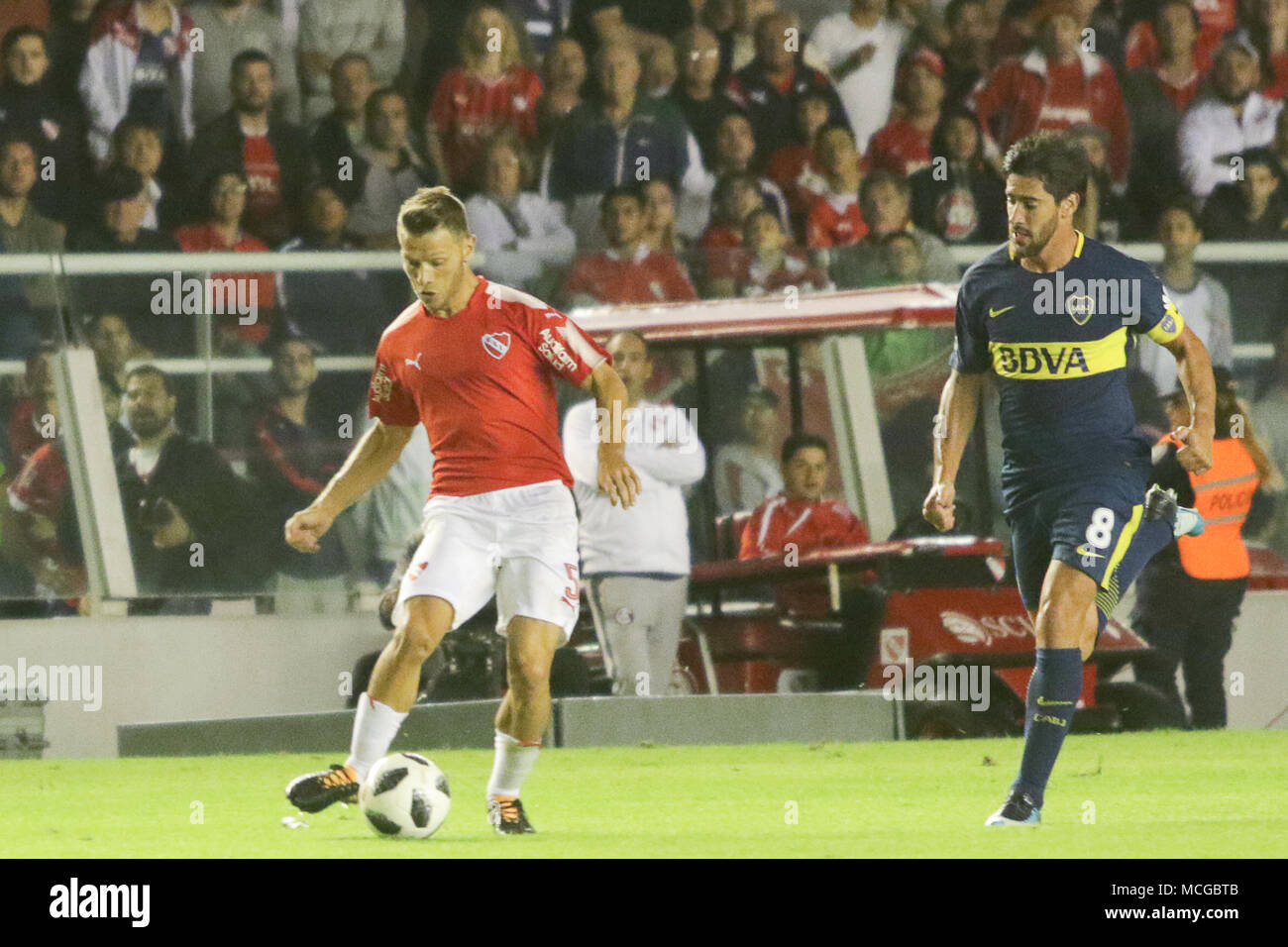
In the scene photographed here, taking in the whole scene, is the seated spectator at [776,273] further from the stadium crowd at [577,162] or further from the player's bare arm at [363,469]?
the player's bare arm at [363,469]

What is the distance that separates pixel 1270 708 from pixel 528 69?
244 inches

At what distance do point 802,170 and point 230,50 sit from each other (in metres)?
3.79

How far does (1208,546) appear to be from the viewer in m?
12.4

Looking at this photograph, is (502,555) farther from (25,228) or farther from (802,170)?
(802,170)

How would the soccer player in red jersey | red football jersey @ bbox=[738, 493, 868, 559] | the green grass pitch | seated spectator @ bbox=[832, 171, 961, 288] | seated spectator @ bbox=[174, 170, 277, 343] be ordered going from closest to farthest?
1. the green grass pitch
2. the soccer player in red jersey
3. red football jersey @ bbox=[738, 493, 868, 559]
4. seated spectator @ bbox=[832, 171, 961, 288]
5. seated spectator @ bbox=[174, 170, 277, 343]

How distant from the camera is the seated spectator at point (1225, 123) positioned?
15.4 metres

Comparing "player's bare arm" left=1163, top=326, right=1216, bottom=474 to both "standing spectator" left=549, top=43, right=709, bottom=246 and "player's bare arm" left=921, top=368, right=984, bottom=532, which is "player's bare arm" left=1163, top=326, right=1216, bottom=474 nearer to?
"player's bare arm" left=921, top=368, right=984, bottom=532

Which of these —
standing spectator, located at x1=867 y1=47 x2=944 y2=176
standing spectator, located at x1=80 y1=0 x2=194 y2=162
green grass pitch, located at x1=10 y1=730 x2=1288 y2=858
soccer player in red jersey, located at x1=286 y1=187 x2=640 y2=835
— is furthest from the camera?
standing spectator, located at x1=867 y1=47 x2=944 y2=176

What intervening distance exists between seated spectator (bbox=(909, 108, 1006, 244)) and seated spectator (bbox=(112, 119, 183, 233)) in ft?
15.2

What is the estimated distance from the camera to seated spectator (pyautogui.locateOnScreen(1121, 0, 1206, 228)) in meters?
15.4

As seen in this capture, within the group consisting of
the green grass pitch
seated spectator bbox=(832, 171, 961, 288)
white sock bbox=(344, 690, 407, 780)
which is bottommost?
the green grass pitch

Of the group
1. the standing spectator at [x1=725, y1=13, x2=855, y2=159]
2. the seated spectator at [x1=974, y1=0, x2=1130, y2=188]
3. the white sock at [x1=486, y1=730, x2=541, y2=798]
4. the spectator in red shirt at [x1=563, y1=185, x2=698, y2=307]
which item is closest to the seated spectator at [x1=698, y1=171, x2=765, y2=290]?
the standing spectator at [x1=725, y1=13, x2=855, y2=159]

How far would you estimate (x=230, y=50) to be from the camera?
14.8 metres
